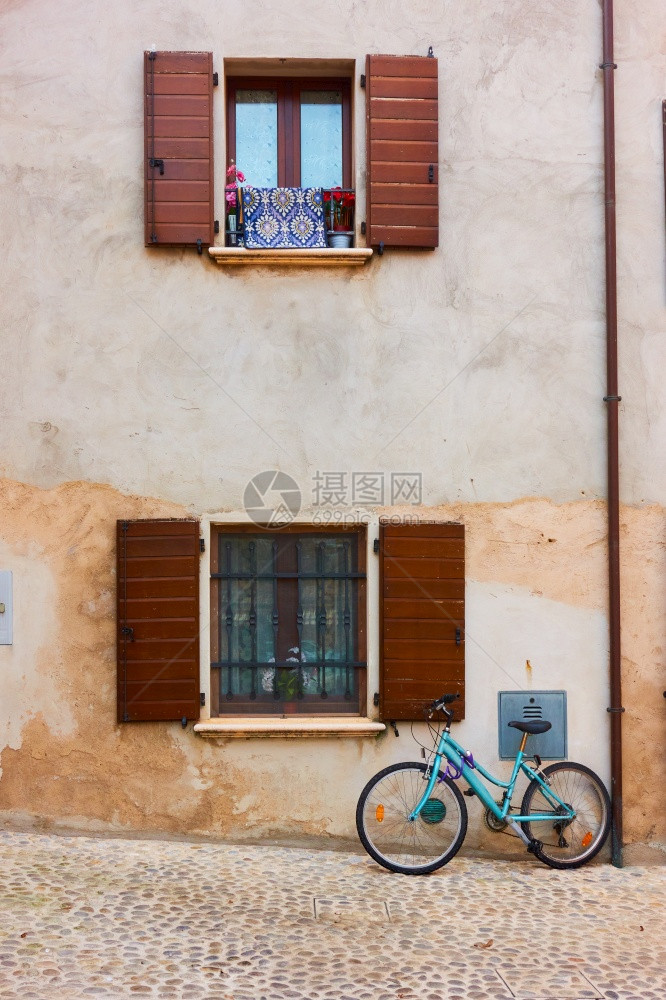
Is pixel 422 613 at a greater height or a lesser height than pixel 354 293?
lesser

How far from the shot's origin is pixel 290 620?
6.59 meters

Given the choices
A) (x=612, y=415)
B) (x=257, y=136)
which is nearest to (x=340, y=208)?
(x=257, y=136)

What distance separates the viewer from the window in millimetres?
6555

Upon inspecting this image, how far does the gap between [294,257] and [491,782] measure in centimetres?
376

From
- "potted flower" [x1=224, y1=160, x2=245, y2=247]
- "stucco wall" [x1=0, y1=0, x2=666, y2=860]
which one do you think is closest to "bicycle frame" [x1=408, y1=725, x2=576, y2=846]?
"stucco wall" [x1=0, y1=0, x2=666, y2=860]

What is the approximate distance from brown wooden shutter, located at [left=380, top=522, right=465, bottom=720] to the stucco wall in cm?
15

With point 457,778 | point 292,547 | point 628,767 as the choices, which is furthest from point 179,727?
point 628,767

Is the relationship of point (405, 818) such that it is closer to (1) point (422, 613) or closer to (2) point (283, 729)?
(2) point (283, 729)

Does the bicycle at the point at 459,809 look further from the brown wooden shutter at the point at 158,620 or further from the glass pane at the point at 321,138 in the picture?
the glass pane at the point at 321,138

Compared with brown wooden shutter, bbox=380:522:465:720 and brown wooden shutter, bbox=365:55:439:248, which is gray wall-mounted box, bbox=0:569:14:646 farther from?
brown wooden shutter, bbox=365:55:439:248

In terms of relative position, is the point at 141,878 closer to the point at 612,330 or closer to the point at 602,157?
the point at 612,330

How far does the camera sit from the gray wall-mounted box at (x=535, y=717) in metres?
6.45

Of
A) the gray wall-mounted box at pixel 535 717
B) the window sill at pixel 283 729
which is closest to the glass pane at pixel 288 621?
the window sill at pixel 283 729

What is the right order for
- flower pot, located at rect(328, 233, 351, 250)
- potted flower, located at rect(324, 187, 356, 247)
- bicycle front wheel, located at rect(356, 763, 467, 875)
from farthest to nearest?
potted flower, located at rect(324, 187, 356, 247)
flower pot, located at rect(328, 233, 351, 250)
bicycle front wheel, located at rect(356, 763, 467, 875)
